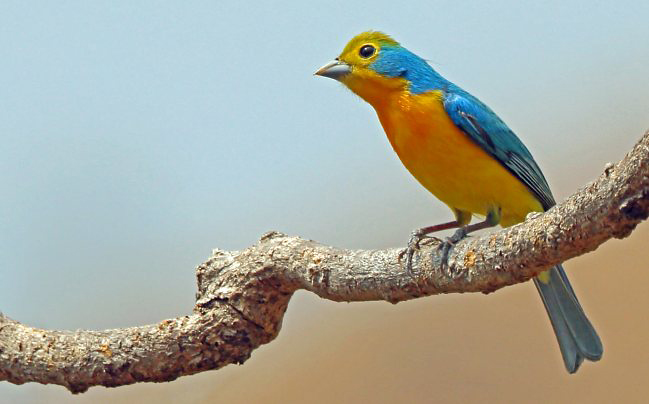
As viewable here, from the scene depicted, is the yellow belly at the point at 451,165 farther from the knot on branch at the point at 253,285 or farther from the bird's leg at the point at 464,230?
the knot on branch at the point at 253,285

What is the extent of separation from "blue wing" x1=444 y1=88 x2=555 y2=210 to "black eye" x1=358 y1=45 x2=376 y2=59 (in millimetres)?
535

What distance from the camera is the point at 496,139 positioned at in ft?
16.0

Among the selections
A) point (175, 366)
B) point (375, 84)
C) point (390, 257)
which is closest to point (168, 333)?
point (175, 366)

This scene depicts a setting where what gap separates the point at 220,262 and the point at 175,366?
52 centimetres

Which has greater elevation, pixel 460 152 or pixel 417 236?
pixel 460 152

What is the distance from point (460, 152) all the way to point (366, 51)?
3.15 ft

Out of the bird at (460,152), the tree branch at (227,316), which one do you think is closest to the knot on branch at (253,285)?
the tree branch at (227,316)

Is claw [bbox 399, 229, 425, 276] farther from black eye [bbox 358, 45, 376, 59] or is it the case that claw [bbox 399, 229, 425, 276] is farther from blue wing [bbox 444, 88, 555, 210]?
black eye [bbox 358, 45, 376, 59]

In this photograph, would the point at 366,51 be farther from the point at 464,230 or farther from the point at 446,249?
the point at 446,249

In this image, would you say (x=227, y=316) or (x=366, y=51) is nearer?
(x=227, y=316)

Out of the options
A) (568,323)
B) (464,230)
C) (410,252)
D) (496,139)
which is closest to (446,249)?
(410,252)

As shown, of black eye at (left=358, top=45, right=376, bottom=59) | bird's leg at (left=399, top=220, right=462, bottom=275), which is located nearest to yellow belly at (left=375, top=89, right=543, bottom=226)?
bird's leg at (left=399, top=220, right=462, bottom=275)

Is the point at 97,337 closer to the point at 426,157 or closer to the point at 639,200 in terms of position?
the point at 426,157

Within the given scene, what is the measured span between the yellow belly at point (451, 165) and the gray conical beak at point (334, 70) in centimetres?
46
